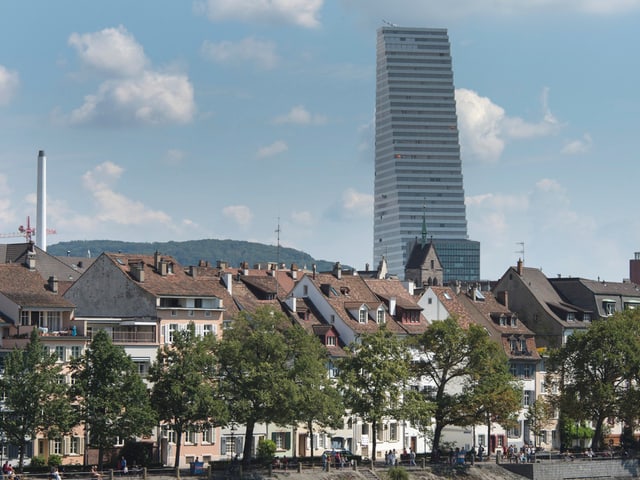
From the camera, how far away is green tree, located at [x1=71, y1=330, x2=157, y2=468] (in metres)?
108

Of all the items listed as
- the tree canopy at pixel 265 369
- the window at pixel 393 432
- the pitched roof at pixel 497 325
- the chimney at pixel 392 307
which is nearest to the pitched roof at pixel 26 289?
the tree canopy at pixel 265 369

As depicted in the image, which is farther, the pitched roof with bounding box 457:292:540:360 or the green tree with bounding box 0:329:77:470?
the pitched roof with bounding box 457:292:540:360

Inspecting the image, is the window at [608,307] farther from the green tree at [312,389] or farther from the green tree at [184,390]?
the green tree at [184,390]

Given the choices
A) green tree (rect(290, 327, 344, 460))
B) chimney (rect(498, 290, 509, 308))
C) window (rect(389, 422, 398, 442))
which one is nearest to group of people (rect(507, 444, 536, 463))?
window (rect(389, 422, 398, 442))

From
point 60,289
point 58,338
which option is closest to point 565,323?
point 60,289

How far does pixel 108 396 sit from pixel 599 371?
56.6m

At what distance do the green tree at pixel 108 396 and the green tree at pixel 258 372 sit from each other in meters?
7.47

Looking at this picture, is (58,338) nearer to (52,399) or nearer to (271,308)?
(52,399)

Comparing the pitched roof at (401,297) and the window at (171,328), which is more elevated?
the pitched roof at (401,297)

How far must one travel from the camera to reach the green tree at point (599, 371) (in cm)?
14150

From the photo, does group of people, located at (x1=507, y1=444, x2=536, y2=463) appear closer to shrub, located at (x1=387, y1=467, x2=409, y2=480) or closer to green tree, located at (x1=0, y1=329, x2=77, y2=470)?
shrub, located at (x1=387, y1=467, x2=409, y2=480)

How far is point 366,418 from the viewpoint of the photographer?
124m

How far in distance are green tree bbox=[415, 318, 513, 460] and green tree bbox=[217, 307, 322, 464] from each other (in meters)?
18.2

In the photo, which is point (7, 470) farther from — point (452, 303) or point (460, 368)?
point (452, 303)
